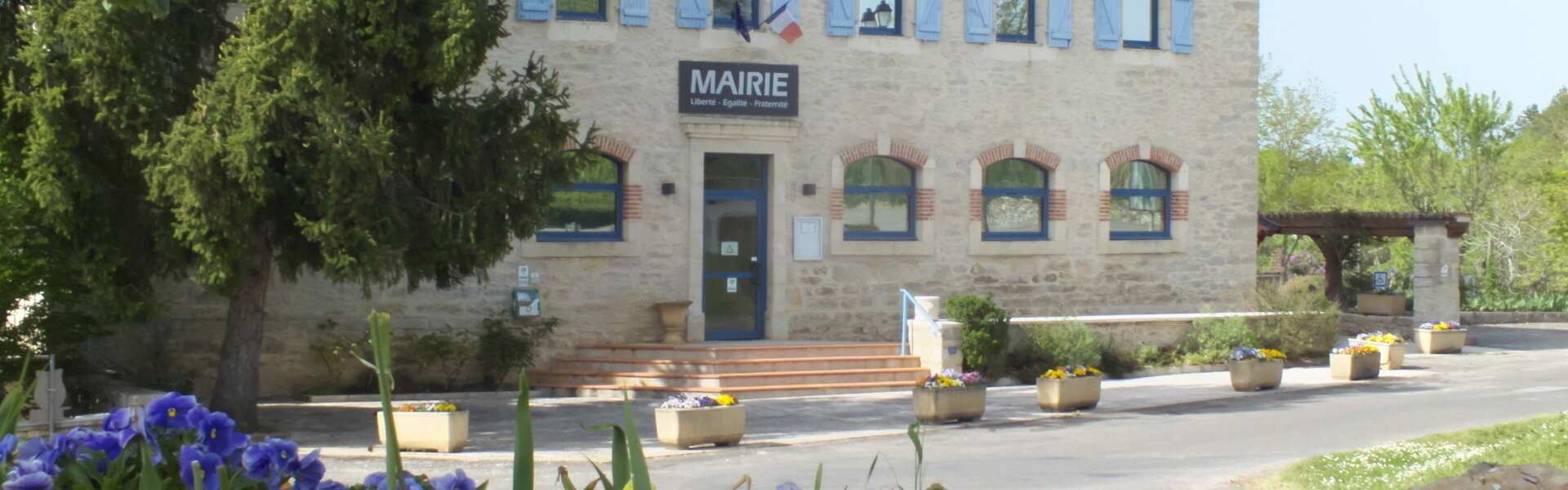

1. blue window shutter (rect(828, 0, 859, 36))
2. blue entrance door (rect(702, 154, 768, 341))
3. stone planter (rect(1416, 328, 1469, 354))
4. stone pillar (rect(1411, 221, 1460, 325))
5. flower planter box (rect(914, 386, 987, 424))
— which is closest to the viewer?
flower planter box (rect(914, 386, 987, 424))

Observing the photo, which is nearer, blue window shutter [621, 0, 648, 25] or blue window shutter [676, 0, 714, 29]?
blue window shutter [621, 0, 648, 25]

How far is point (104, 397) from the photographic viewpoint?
12.9 meters

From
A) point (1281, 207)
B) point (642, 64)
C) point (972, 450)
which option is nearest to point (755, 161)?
point (642, 64)

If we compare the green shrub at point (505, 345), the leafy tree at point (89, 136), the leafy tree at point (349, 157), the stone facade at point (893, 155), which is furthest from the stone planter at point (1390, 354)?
the leafy tree at point (89, 136)

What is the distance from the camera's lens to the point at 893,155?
1836cm

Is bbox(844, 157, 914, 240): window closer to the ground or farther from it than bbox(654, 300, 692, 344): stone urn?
farther from it

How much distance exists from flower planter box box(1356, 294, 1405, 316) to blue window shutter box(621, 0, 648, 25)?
14875mm

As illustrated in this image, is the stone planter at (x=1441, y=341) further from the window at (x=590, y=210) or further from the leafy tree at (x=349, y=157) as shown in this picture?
the leafy tree at (x=349, y=157)

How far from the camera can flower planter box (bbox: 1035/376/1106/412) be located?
14461 mm

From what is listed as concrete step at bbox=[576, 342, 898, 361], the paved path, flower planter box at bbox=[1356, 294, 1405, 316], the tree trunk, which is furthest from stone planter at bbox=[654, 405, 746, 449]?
flower planter box at bbox=[1356, 294, 1405, 316]

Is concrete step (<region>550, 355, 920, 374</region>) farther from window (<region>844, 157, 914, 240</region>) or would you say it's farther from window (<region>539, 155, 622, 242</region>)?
window (<region>844, 157, 914, 240</region>)

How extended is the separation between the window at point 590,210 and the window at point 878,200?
3.00m

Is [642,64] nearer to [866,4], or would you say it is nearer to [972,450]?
[866,4]

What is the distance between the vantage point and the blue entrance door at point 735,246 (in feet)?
58.2
